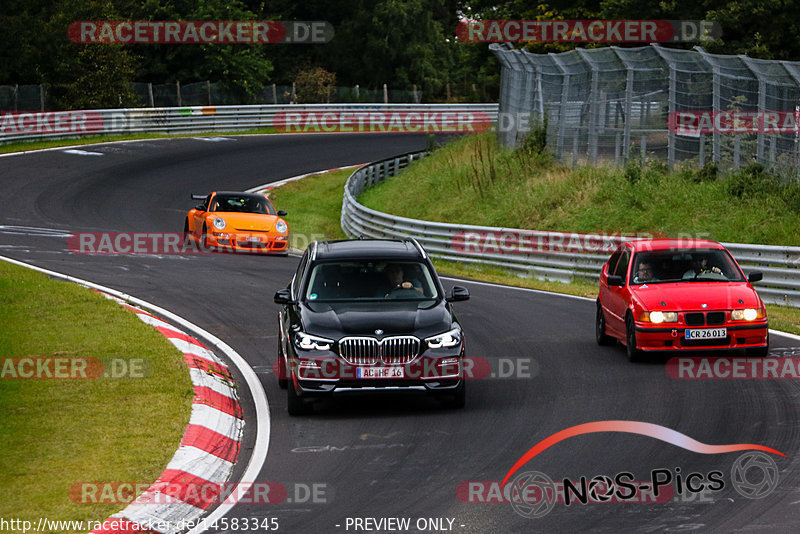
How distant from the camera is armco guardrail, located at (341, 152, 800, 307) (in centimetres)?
1994

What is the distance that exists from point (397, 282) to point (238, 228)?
48.4ft

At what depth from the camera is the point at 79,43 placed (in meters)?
55.0

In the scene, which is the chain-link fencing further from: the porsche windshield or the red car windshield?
the red car windshield

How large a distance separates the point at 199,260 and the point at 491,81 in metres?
42.7

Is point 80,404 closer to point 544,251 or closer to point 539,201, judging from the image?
point 544,251

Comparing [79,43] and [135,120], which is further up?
[79,43]

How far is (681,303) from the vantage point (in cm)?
1398

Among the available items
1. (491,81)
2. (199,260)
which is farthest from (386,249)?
(491,81)

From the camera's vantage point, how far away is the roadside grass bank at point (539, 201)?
24578 millimetres

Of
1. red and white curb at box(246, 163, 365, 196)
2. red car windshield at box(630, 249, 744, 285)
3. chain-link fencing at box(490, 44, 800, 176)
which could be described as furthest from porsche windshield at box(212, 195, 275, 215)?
red car windshield at box(630, 249, 744, 285)

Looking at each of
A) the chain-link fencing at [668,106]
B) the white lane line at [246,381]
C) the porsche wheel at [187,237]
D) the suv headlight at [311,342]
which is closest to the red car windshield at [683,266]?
the white lane line at [246,381]

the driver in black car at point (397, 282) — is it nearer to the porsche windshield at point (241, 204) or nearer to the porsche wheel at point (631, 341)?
the porsche wheel at point (631, 341)

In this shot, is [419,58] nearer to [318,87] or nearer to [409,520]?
[318,87]

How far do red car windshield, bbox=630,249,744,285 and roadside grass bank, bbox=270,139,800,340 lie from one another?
6.86 feet
